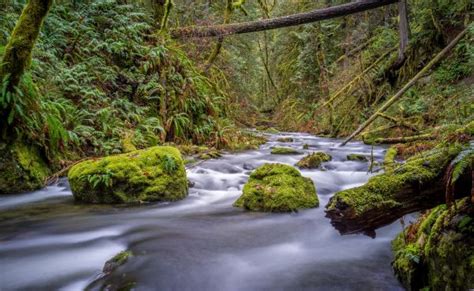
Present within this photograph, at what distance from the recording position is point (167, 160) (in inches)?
200

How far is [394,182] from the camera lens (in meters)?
2.27

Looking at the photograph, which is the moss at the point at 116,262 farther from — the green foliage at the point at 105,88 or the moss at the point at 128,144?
the moss at the point at 128,144

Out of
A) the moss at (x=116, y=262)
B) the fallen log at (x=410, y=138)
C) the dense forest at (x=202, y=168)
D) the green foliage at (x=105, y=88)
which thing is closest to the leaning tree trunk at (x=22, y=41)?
the dense forest at (x=202, y=168)

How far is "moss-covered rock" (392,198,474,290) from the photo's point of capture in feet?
6.38

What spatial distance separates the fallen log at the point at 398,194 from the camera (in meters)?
2.16

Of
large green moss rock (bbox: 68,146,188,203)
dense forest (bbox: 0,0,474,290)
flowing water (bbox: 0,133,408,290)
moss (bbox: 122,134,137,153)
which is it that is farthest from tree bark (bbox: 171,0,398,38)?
large green moss rock (bbox: 68,146,188,203)

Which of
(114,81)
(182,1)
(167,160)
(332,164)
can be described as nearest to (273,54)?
(182,1)

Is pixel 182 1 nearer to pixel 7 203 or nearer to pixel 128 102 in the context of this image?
pixel 128 102

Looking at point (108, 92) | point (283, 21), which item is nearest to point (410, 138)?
point (283, 21)

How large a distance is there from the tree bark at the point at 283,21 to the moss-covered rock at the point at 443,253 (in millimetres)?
8062

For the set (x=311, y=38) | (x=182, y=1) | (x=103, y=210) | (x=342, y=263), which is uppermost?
(x=182, y=1)

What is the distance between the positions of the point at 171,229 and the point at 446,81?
27.1 ft

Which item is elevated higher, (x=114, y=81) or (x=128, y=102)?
(x=114, y=81)

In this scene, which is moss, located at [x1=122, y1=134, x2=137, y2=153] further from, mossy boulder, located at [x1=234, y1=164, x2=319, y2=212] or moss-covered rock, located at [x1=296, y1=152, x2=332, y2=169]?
moss-covered rock, located at [x1=296, y1=152, x2=332, y2=169]
